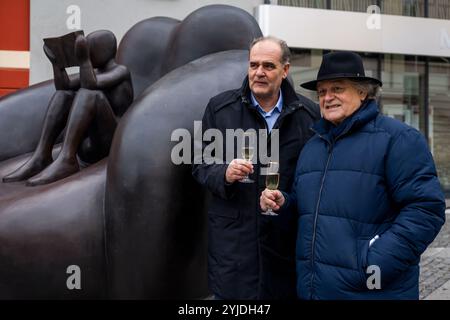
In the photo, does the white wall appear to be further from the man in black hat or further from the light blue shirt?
the man in black hat

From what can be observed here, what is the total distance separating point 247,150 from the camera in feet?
7.46

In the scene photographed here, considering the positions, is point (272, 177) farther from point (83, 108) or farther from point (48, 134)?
point (48, 134)

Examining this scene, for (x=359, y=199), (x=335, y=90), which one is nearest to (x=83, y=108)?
(x=335, y=90)

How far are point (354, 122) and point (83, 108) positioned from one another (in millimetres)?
1896

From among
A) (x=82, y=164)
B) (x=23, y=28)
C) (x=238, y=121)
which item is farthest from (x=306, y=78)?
(x=238, y=121)

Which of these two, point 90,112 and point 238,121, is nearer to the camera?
point 238,121

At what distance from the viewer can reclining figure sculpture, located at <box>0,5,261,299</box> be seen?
9.71 ft

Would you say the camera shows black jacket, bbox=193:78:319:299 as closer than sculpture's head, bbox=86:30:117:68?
Yes

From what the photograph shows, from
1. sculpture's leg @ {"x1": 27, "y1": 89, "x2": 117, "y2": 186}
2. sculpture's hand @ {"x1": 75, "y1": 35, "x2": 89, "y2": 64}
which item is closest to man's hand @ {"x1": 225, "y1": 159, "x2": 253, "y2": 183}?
sculpture's leg @ {"x1": 27, "y1": 89, "x2": 117, "y2": 186}

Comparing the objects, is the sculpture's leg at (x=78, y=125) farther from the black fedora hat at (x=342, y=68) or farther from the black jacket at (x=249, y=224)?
the black fedora hat at (x=342, y=68)

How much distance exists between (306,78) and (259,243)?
31.2 ft
